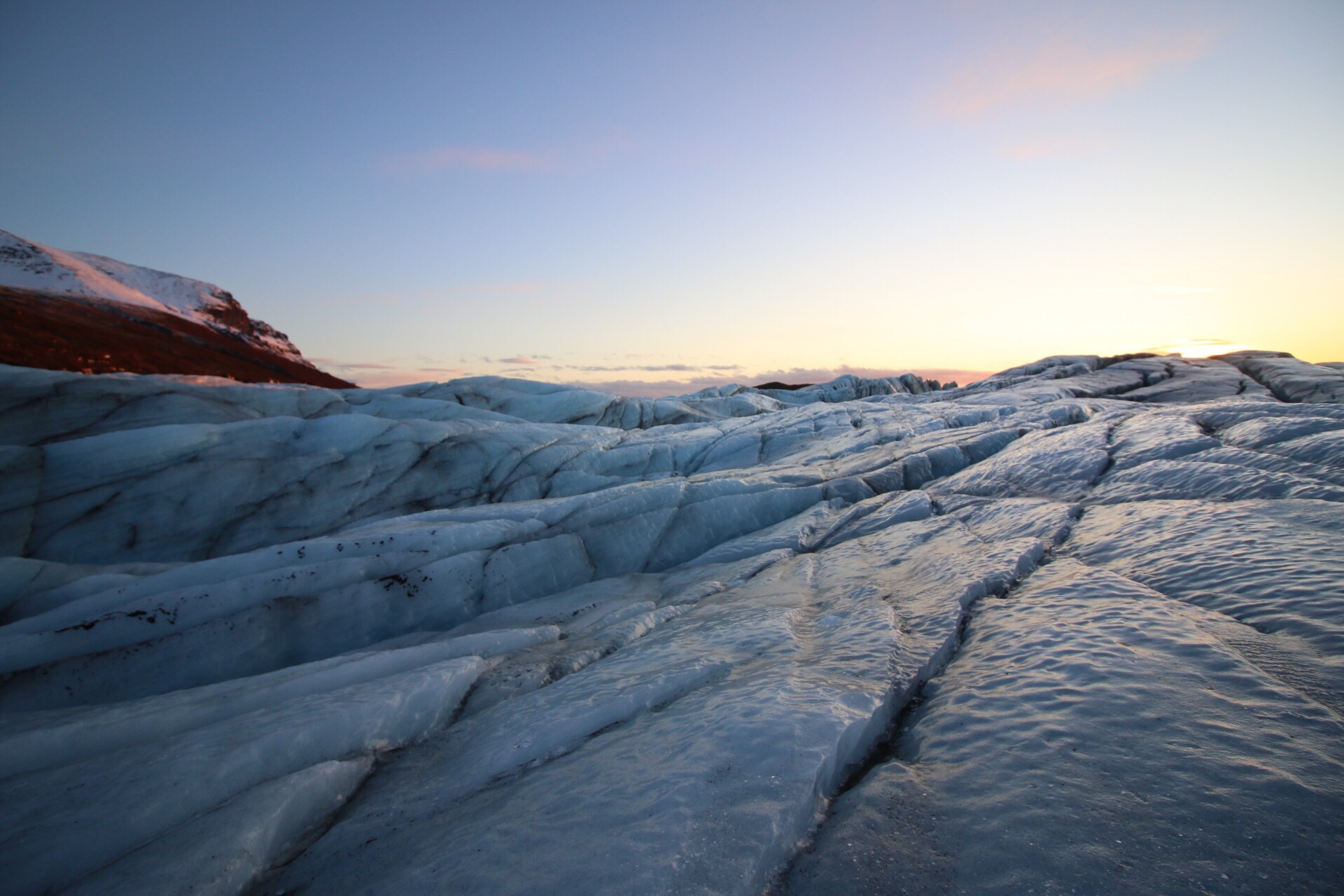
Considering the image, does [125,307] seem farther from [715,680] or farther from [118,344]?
[715,680]

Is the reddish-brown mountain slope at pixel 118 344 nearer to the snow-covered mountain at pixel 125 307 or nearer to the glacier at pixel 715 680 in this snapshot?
the snow-covered mountain at pixel 125 307

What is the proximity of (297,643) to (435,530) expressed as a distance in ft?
7.61

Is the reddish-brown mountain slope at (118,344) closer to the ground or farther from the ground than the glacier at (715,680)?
farther from the ground

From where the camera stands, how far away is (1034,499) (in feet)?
26.2

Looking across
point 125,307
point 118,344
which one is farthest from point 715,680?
point 125,307

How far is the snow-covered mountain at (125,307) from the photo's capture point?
29.0m

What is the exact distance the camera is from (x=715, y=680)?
449cm

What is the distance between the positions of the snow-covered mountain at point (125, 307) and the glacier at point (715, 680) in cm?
2383

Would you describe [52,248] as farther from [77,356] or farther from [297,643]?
[297,643]

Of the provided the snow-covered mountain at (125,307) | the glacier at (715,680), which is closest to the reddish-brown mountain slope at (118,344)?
the snow-covered mountain at (125,307)

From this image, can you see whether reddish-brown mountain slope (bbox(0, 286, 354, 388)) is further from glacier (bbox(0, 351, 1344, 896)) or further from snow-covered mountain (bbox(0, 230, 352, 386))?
glacier (bbox(0, 351, 1344, 896))

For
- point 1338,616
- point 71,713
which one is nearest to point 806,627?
point 1338,616

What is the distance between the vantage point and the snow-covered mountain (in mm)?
29000

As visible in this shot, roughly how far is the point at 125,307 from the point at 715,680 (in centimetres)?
5956
